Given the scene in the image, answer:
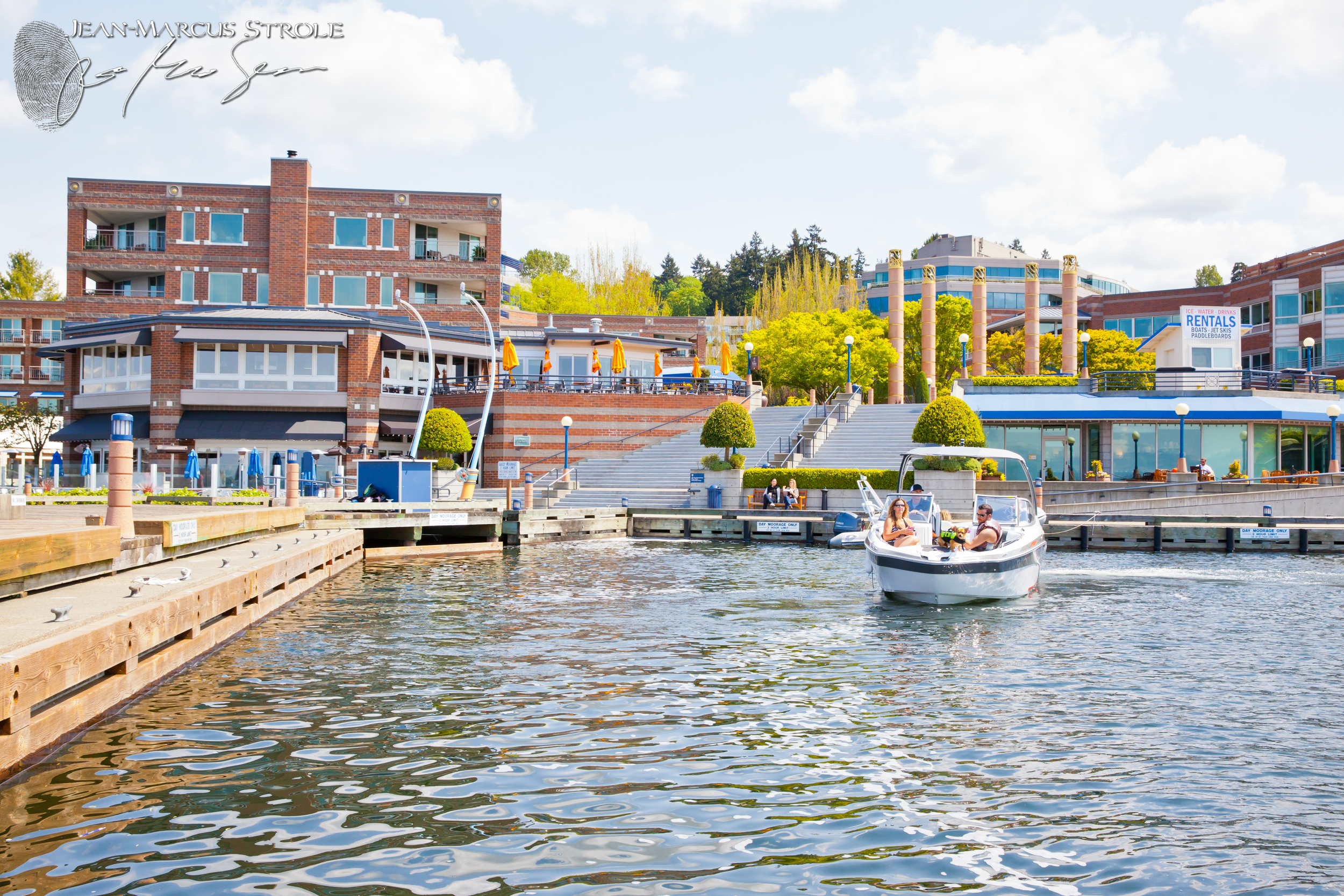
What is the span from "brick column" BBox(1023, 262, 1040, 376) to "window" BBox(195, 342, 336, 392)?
35.7 metres

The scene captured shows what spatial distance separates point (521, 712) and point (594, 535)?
25.8 meters

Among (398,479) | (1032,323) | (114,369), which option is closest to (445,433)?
(398,479)

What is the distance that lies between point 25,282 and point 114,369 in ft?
167

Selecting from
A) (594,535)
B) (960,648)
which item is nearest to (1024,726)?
(960,648)

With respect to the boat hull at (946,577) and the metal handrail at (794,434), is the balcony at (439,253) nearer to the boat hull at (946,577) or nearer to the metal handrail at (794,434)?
the metal handrail at (794,434)

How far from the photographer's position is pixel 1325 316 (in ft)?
202

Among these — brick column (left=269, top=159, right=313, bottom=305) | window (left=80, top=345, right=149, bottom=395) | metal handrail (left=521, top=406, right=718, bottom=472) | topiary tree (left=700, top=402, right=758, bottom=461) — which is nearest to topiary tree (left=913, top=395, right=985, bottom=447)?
topiary tree (left=700, top=402, right=758, bottom=461)

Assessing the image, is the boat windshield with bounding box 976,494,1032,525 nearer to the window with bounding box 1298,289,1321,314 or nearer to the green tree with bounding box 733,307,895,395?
the green tree with bounding box 733,307,895,395

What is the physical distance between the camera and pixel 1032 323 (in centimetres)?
6156

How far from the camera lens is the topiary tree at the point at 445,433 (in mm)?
43875

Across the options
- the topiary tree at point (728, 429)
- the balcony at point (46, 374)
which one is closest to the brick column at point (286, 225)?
the topiary tree at point (728, 429)

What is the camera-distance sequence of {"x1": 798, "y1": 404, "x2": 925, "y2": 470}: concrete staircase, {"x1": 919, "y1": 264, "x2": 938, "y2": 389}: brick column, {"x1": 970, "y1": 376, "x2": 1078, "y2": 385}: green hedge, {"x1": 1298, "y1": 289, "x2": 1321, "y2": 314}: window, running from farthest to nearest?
{"x1": 1298, "y1": 289, "x2": 1321, "y2": 314}: window < {"x1": 919, "y1": 264, "x2": 938, "y2": 389}: brick column < {"x1": 970, "y1": 376, "x2": 1078, "y2": 385}: green hedge < {"x1": 798, "y1": 404, "x2": 925, "y2": 470}: concrete staircase

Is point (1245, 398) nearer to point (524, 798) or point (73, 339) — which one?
point (524, 798)

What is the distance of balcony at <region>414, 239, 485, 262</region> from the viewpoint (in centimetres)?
5966
